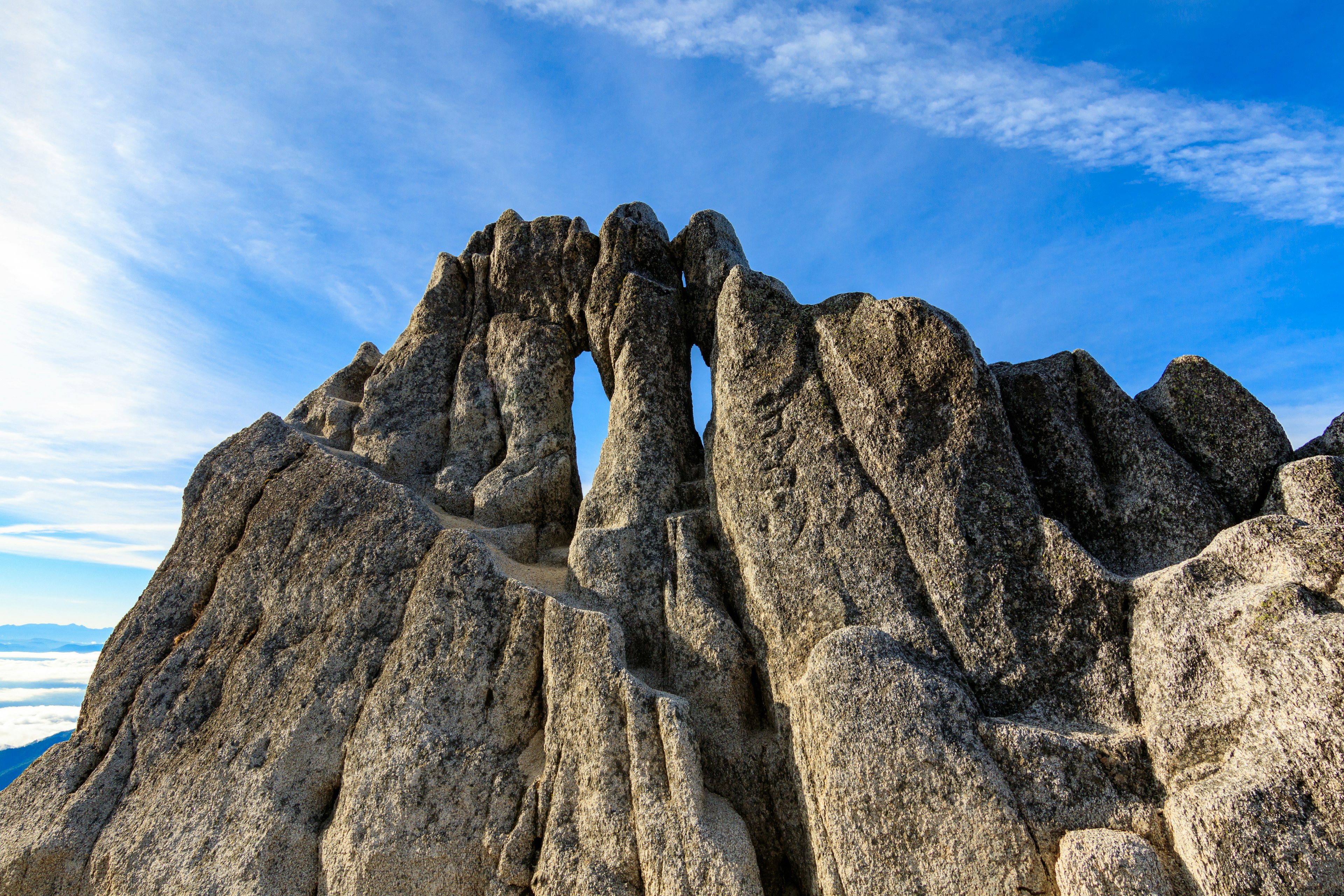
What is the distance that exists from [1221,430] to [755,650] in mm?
7625

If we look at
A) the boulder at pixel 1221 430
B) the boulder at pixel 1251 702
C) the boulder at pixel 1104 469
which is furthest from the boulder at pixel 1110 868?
the boulder at pixel 1221 430

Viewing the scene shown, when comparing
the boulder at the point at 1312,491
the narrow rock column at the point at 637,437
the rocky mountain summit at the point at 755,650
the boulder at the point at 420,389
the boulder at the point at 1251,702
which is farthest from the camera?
the boulder at the point at 420,389

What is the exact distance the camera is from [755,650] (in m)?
11.7

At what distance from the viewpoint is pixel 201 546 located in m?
15.2

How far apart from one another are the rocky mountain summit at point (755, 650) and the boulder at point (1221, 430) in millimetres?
51

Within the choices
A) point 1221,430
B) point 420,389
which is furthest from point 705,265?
point 1221,430

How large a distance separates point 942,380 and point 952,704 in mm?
4753

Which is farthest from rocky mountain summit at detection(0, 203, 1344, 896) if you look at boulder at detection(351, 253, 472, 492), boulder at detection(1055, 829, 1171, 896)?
boulder at detection(351, 253, 472, 492)

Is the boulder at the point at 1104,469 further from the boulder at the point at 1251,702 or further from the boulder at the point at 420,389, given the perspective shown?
the boulder at the point at 420,389

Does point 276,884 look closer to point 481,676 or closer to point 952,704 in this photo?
point 481,676

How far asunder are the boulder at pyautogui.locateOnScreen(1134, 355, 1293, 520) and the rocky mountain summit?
5 cm

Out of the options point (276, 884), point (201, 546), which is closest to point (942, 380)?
point (276, 884)

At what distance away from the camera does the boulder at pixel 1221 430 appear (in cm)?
1071

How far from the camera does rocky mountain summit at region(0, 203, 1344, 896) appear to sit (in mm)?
8406
